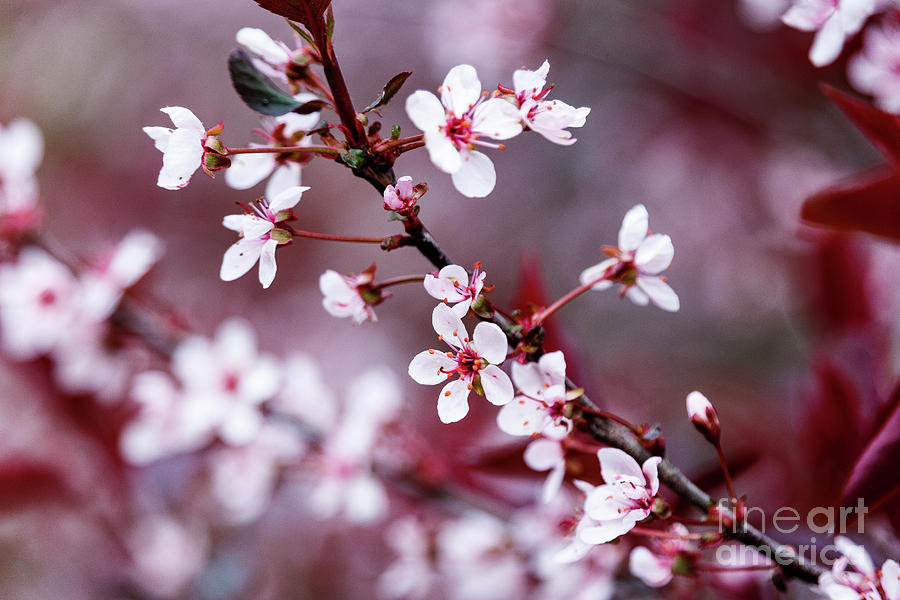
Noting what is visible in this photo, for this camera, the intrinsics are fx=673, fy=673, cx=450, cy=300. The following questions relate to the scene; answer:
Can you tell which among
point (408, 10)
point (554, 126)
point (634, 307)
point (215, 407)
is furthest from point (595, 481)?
point (408, 10)

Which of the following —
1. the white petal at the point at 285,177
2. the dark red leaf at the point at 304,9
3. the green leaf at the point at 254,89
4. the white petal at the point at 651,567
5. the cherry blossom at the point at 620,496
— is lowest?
the white petal at the point at 651,567

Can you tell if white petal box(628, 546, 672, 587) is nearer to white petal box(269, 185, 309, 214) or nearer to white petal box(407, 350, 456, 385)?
white petal box(407, 350, 456, 385)

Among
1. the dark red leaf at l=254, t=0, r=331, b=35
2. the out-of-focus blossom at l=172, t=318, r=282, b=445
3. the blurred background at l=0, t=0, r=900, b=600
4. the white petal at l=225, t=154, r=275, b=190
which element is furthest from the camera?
Result: the blurred background at l=0, t=0, r=900, b=600

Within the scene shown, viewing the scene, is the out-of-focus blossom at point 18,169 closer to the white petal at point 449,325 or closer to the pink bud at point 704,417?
the white petal at point 449,325

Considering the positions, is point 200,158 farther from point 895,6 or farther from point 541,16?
point 541,16

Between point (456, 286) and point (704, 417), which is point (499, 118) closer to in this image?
point (456, 286)

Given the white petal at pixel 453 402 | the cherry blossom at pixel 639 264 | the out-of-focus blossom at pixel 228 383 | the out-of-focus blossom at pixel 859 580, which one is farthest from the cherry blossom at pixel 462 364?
the out-of-focus blossom at pixel 228 383

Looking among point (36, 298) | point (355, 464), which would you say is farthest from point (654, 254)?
point (36, 298)

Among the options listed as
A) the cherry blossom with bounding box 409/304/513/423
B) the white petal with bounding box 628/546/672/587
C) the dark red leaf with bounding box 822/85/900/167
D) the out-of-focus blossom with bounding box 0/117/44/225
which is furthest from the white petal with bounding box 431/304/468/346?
the out-of-focus blossom with bounding box 0/117/44/225
